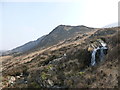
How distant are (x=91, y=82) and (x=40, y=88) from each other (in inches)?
250

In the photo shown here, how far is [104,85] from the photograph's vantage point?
16734mm

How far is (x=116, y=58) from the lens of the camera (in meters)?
20.9

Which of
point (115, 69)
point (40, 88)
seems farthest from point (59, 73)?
point (115, 69)

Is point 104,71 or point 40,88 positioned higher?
point 104,71

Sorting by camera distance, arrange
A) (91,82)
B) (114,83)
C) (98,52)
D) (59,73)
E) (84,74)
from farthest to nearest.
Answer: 1. (98,52)
2. (59,73)
3. (84,74)
4. (91,82)
5. (114,83)

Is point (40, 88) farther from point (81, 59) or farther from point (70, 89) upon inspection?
point (81, 59)

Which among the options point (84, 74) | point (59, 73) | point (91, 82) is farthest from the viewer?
point (59, 73)

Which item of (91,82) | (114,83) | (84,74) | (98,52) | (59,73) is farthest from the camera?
(98,52)

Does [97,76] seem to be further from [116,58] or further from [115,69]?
[116,58]

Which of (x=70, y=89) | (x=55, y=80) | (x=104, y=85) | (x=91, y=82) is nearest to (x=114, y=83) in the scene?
(x=104, y=85)

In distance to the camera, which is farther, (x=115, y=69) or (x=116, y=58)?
(x=116, y=58)

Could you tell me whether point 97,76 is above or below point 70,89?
above

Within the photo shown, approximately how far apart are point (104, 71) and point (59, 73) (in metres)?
6.46

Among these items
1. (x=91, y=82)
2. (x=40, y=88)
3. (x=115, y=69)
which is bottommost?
(x=40, y=88)
